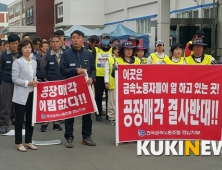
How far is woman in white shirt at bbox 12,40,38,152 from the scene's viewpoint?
712cm

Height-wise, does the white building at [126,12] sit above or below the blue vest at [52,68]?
above

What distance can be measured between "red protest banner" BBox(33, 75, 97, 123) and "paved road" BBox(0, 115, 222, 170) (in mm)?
627

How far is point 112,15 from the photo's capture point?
40.6 metres

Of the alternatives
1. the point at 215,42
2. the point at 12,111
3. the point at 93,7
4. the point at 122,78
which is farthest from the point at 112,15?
the point at 122,78

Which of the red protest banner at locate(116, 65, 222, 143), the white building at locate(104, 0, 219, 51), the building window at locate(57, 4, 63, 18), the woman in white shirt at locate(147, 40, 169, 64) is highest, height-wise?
the building window at locate(57, 4, 63, 18)

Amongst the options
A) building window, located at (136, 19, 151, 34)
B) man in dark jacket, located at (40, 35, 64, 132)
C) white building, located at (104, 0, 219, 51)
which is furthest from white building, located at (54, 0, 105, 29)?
man in dark jacket, located at (40, 35, 64, 132)

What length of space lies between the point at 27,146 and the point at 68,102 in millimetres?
1089

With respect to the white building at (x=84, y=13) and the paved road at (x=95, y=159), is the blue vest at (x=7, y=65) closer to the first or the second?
the paved road at (x=95, y=159)

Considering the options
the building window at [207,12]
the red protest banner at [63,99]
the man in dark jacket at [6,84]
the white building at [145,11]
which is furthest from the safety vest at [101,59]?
the building window at [207,12]

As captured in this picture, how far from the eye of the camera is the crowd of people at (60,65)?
23.7ft

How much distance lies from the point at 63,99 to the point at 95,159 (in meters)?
1.42

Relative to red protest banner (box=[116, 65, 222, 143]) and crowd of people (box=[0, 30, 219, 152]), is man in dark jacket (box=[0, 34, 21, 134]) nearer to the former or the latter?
crowd of people (box=[0, 30, 219, 152])

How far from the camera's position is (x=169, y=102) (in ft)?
23.7

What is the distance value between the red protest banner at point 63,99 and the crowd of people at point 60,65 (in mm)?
136
